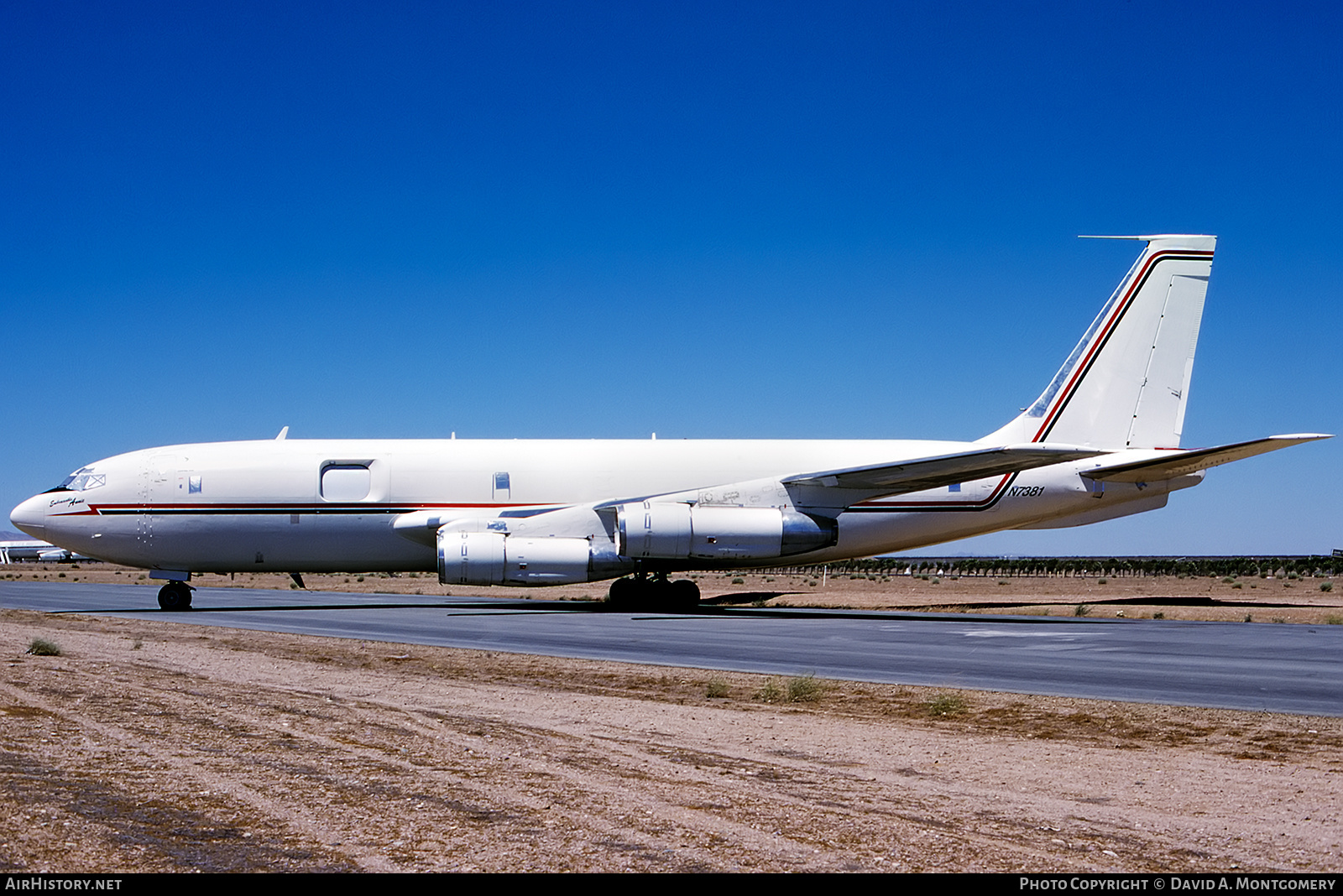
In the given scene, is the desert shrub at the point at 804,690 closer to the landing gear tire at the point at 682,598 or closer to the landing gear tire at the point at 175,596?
the landing gear tire at the point at 682,598

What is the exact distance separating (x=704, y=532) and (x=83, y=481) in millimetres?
14689

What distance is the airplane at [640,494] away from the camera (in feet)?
84.9

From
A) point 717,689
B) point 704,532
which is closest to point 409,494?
point 704,532

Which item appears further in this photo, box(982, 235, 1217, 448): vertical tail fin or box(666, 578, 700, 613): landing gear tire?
box(982, 235, 1217, 448): vertical tail fin

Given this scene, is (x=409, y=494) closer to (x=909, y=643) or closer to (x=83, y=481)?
(x=83, y=481)

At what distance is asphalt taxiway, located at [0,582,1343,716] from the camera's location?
12500 millimetres

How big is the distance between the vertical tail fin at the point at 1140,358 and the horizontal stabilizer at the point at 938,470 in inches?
121

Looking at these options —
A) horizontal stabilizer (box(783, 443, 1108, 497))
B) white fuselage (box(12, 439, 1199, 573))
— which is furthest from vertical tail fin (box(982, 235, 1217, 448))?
horizontal stabilizer (box(783, 443, 1108, 497))

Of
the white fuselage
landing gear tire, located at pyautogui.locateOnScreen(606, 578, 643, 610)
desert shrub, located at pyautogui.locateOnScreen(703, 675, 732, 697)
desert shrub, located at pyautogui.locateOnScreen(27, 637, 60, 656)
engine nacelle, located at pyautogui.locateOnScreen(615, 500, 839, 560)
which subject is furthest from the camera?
landing gear tire, located at pyautogui.locateOnScreen(606, 578, 643, 610)

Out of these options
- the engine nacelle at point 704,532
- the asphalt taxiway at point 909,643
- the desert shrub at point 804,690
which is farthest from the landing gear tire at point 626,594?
the desert shrub at point 804,690

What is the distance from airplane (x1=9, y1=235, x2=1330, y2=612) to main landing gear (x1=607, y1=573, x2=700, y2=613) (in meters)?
0.04

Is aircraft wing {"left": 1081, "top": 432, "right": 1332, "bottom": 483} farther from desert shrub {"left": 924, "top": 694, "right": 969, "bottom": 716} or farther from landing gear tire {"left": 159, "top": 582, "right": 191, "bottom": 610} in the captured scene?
landing gear tire {"left": 159, "top": 582, "right": 191, "bottom": 610}
